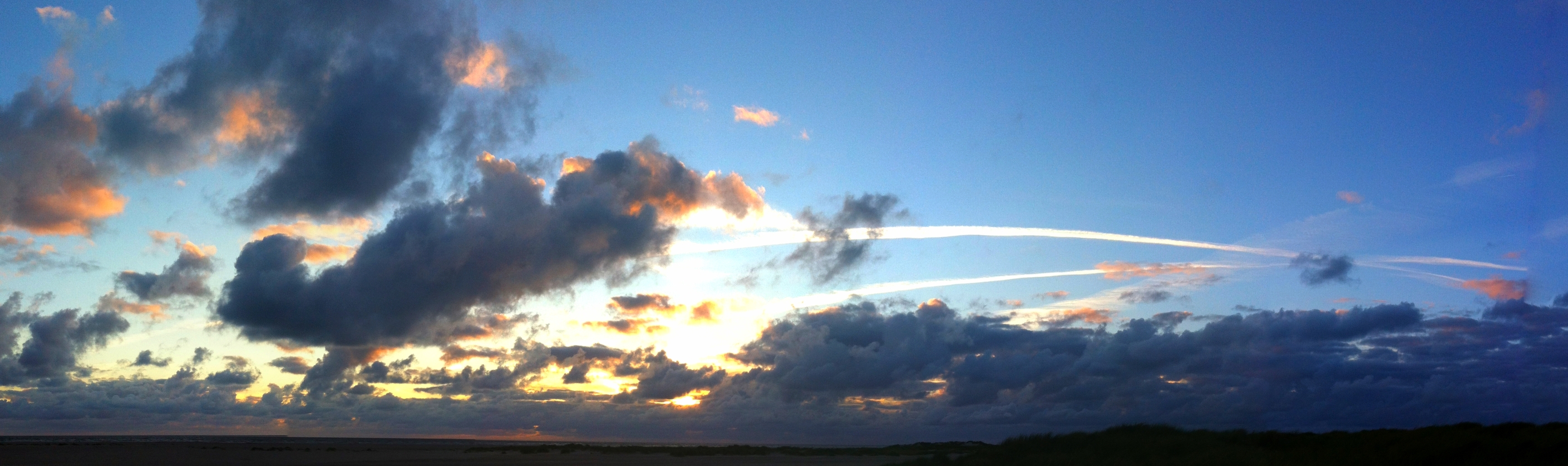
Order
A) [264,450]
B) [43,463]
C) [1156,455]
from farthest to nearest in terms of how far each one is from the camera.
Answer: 1. [264,450]
2. [43,463]
3. [1156,455]

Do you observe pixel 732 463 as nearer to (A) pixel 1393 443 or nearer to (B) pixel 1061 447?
(B) pixel 1061 447

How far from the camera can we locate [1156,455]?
117 feet

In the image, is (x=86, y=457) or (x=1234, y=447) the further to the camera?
(x=86, y=457)

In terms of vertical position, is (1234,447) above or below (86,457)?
above

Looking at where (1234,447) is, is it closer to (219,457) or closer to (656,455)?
(656,455)

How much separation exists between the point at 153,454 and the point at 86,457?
1007cm

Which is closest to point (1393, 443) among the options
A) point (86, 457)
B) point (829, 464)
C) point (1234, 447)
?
point (1234, 447)

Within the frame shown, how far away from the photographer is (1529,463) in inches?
1019

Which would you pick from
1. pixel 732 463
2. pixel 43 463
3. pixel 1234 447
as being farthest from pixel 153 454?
pixel 1234 447

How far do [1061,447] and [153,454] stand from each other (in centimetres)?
10667

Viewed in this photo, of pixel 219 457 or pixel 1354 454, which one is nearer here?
pixel 1354 454

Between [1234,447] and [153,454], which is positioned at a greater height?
[1234,447]

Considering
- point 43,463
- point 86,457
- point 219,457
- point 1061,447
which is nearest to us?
point 1061,447

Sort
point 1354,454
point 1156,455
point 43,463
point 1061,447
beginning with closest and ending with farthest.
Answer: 1. point 1354,454
2. point 1156,455
3. point 1061,447
4. point 43,463
